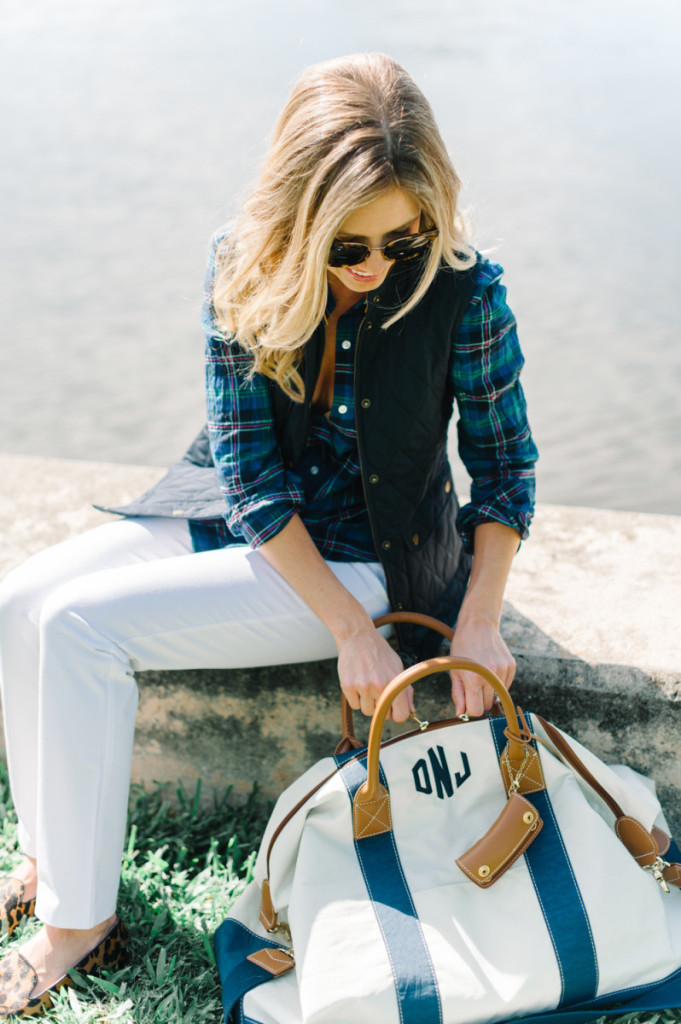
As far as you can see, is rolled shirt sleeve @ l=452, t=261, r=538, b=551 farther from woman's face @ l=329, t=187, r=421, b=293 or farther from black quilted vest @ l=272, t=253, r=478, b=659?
woman's face @ l=329, t=187, r=421, b=293

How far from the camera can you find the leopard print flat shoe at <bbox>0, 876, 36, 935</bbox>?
210 cm

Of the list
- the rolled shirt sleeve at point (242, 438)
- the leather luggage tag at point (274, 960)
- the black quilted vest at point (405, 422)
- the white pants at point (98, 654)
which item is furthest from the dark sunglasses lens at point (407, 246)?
the leather luggage tag at point (274, 960)

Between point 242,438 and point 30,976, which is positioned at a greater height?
point 242,438

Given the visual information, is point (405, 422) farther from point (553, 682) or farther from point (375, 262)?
point (553, 682)

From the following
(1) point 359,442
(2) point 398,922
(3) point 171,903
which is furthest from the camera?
(3) point 171,903

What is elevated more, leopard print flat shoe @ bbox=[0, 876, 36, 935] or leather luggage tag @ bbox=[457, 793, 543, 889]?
leather luggage tag @ bbox=[457, 793, 543, 889]

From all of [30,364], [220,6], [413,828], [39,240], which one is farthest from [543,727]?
[220,6]

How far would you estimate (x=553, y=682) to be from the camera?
226 centimetres

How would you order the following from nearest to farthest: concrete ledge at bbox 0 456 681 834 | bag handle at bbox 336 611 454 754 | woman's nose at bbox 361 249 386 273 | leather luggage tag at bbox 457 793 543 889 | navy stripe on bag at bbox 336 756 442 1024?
navy stripe on bag at bbox 336 756 442 1024 < leather luggage tag at bbox 457 793 543 889 < woman's nose at bbox 361 249 386 273 < bag handle at bbox 336 611 454 754 < concrete ledge at bbox 0 456 681 834

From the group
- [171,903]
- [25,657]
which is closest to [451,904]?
[171,903]

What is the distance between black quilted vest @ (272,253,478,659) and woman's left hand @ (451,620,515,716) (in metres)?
0.18

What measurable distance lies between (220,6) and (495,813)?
46.4ft

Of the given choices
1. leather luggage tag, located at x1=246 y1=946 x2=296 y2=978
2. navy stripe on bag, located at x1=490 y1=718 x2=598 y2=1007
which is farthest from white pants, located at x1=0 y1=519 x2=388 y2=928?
navy stripe on bag, located at x1=490 y1=718 x2=598 y2=1007

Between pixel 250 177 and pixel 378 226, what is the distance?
358 mm
